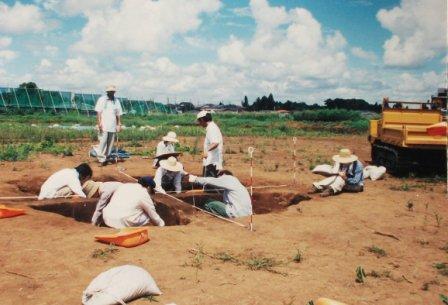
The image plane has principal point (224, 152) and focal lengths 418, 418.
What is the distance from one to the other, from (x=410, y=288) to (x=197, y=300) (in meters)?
2.14

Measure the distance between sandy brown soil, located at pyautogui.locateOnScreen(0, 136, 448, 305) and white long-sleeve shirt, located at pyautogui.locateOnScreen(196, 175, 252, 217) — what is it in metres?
0.37

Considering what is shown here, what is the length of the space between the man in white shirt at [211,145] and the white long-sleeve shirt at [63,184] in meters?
2.39

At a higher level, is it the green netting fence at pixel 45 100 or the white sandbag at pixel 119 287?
the green netting fence at pixel 45 100

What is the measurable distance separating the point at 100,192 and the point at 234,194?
6.91 feet

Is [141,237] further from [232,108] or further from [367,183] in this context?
[232,108]

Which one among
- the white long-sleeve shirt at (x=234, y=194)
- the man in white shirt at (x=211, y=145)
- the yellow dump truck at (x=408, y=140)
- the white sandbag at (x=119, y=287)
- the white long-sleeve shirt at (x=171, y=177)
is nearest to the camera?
the white sandbag at (x=119, y=287)

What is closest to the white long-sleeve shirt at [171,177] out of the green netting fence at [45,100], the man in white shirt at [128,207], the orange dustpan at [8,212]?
the man in white shirt at [128,207]

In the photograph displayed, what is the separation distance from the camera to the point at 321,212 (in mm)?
7250

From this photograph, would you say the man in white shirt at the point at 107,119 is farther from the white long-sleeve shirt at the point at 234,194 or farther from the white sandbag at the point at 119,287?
the white sandbag at the point at 119,287

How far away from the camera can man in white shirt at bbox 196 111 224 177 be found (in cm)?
771

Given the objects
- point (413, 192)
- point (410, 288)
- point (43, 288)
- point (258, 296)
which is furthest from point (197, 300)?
point (413, 192)

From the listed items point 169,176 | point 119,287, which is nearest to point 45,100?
point 169,176

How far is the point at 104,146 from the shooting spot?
10.4 metres

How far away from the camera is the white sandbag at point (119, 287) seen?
3369 millimetres
